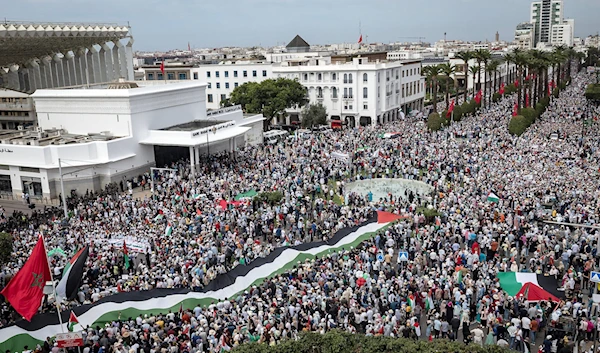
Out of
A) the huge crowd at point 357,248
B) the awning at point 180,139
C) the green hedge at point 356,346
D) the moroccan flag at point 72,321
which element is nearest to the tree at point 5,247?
the huge crowd at point 357,248

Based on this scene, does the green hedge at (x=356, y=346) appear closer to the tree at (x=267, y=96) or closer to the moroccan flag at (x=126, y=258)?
the moroccan flag at (x=126, y=258)

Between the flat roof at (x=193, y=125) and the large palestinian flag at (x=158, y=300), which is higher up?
the flat roof at (x=193, y=125)

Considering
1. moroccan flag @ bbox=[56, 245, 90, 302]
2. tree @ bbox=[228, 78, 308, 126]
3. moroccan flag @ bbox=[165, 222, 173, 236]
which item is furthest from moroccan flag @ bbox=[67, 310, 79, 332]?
tree @ bbox=[228, 78, 308, 126]

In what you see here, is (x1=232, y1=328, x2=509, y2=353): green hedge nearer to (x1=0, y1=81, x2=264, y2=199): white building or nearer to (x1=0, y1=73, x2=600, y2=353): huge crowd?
(x1=0, y1=73, x2=600, y2=353): huge crowd

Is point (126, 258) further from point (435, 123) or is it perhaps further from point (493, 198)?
point (435, 123)

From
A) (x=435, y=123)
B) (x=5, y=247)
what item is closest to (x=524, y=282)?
(x=5, y=247)

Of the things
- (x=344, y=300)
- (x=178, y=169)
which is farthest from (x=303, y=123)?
(x=344, y=300)
